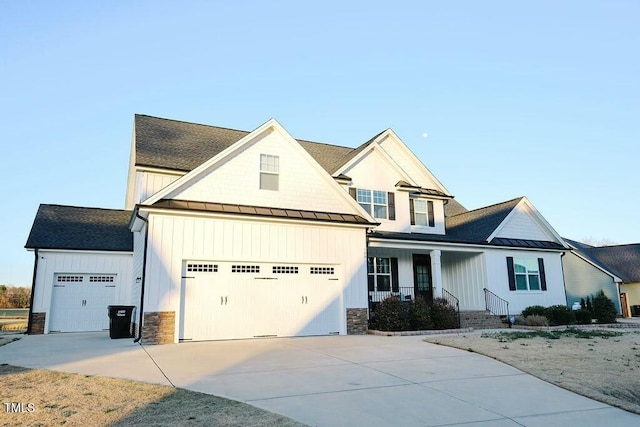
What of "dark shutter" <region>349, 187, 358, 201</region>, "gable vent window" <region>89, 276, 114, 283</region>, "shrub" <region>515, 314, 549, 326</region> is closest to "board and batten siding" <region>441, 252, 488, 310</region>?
"shrub" <region>515, 314, 549, 326</region>

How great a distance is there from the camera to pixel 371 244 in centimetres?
Result: 1708

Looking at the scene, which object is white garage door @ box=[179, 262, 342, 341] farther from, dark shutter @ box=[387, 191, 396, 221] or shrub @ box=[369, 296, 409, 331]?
dark shutter @ box=[387, 191, 396, 221]

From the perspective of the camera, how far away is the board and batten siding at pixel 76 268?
17150mm

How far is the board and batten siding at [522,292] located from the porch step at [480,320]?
4.62ft

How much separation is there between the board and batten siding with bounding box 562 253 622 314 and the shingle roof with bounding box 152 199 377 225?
21.0m

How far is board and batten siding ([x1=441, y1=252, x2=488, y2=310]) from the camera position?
64.8 ft

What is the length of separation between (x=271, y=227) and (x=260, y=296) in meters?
2.23

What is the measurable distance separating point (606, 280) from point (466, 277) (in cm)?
1512

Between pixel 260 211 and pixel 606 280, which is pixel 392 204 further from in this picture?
pixel 606 280

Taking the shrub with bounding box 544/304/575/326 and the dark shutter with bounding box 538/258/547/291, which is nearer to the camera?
the shrub with bounding box 544/304/575/326

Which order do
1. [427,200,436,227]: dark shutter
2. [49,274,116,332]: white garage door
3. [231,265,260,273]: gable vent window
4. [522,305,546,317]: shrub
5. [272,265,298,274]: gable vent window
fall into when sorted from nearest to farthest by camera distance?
[231,265,260,273]: gable vent window, [272,265,298,274]: gable vent window, [49,274,116,332]: white garage door, [522,305,546,317]: shrub, [427,200,436,227]: dark shutter

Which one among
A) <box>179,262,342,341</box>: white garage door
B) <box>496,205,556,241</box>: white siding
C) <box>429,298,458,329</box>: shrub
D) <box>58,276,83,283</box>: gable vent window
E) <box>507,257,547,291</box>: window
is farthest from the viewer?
<box>496,205,556,241</box>: white siding

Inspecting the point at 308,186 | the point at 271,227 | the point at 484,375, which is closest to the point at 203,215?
the point at 271,227

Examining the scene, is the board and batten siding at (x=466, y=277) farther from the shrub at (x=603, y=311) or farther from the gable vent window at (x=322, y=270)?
the gable vent window at (x=322, y=270)
